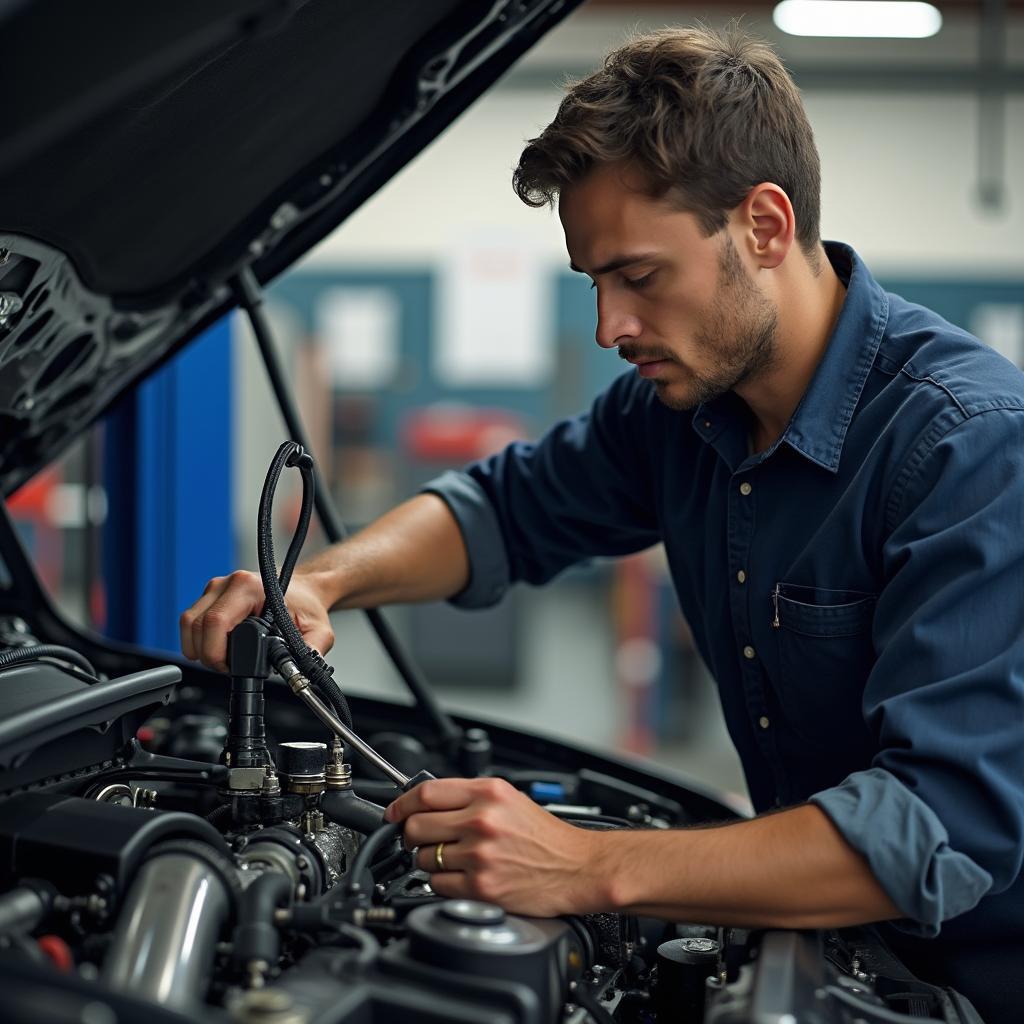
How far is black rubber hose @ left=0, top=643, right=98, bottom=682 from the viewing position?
3.92ft

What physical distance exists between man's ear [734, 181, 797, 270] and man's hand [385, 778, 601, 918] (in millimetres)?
668

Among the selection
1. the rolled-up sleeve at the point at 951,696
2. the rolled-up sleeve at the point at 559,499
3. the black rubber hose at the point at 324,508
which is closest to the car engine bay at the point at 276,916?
the rolled-up sleeve at the point at 951,696

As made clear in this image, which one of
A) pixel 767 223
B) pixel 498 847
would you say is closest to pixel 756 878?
pixel 498 847

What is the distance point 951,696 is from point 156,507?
1974 millimetres

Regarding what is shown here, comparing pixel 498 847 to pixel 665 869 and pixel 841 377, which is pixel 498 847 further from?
pixel 841 377

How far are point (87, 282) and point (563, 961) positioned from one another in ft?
3.29

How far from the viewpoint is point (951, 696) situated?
106cm

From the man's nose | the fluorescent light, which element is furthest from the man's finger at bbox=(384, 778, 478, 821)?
the fluorescent light

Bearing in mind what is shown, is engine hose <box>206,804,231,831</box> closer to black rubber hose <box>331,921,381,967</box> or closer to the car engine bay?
the car engine bay

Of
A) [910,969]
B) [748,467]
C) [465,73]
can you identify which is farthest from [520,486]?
[910,969]

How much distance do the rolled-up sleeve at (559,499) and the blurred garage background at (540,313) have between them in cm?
393

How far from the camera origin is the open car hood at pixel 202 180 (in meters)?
1.22

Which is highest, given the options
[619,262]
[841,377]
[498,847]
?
[619,262]

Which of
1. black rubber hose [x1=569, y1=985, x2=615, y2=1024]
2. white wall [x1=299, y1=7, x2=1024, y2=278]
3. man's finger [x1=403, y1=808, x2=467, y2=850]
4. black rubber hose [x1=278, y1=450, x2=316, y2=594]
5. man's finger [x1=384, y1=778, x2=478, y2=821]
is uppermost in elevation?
white wall [x1=299, y1=7, x2=1024, y2=278]
